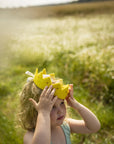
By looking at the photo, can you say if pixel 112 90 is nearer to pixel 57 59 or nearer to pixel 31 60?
pixel 57 59

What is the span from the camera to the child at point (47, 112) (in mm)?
1182

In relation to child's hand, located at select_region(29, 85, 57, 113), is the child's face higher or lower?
lower

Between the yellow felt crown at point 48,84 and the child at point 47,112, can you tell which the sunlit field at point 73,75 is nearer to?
the child at point 47,112

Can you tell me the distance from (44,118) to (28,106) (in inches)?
10.6

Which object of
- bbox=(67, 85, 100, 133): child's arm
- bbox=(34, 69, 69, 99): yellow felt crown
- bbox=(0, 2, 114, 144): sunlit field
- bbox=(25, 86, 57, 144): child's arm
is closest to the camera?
bbox=(25, 86, 57, 144): child's arm

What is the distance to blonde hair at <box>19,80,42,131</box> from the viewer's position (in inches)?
52.2

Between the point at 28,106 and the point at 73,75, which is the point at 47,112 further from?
the point at 73,75

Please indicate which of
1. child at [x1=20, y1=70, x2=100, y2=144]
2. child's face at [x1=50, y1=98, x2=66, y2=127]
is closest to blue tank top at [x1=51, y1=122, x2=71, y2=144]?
child at [x1=20, y1=70, x2=100, y2=144]

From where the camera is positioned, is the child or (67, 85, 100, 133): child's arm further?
(67, 85, 100, 133): child's arm

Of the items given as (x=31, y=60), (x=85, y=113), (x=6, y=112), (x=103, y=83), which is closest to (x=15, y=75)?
(x=31, y=60)

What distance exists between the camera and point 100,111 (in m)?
2.57

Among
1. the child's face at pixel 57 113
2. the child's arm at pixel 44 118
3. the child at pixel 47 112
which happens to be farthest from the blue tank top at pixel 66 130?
the child's arm at pixel 44 118

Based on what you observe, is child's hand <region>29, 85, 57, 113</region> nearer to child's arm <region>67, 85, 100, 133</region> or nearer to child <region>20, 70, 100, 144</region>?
child <region>20, 70, 100, 144</region>

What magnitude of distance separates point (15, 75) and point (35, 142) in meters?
3.69
